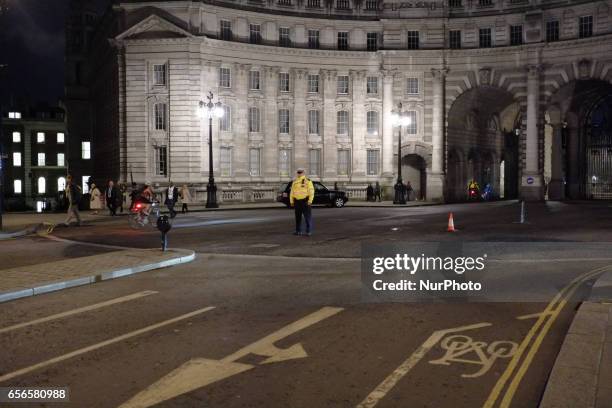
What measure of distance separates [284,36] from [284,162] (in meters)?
9.95

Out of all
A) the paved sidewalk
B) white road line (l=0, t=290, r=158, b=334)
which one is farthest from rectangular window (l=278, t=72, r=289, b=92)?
the paved sidewalk

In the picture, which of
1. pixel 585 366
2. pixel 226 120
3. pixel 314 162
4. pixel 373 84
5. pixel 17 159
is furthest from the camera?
pixel 17 159

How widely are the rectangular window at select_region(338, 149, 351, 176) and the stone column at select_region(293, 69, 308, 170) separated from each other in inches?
124

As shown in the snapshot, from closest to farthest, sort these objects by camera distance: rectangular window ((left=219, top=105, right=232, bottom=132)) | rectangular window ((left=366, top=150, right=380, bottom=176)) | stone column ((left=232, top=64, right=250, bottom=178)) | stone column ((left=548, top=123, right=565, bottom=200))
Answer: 1. rectangular window ((left=219, top=105, right=232, bottom=132))
2. stone column ((left=232, top=64, right=250, bottom=178))
3. stone column ((left=548, top=123, right=565, bottom=200))
4. rectangular window ((left=366, top=150, right=380, bottom=176))

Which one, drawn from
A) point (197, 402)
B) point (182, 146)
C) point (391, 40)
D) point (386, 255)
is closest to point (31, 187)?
point (182, 146)

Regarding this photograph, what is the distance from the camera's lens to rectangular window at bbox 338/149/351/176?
169 ft

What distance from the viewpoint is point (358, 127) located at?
51.3 meters

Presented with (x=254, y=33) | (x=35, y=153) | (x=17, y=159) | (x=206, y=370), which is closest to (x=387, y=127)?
(x=254, y=33)

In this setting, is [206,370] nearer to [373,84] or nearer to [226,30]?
[226,30]

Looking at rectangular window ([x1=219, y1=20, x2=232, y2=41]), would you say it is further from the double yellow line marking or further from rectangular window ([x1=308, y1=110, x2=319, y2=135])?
the double yellow line marking

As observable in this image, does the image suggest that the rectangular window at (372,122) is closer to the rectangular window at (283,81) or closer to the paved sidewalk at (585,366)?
the rectangular window at (283,81)

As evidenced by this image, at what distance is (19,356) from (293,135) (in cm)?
4422

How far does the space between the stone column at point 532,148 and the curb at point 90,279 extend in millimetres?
41085

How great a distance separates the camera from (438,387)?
5.52m
